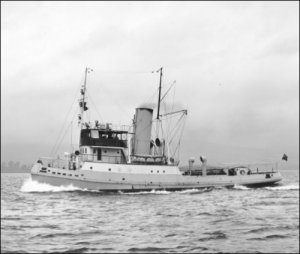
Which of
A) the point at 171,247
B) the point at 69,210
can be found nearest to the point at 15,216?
the point at 69,210

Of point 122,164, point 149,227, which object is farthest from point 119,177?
point 149,227

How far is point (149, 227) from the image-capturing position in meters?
19.8

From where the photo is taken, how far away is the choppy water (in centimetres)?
1532

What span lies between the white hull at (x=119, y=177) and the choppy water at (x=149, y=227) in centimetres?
928

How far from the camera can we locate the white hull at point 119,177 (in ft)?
133

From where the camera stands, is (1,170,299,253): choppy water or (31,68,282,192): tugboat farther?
(31,68,282,192): tugboat

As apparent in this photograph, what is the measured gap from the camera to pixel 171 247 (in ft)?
50.4

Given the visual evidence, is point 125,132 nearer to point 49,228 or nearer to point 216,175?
point 216,175

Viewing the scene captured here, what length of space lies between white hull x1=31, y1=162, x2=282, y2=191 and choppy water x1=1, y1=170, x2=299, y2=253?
928cm


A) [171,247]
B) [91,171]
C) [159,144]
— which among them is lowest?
[171,247]

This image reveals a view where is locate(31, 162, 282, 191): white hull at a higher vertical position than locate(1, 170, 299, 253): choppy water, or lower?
higher

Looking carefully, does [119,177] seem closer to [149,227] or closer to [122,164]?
[122,164]

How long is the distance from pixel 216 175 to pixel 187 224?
28.0 meters

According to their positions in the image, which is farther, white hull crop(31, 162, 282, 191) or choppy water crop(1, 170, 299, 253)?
white hull crop(31, 162, 282, 191)
